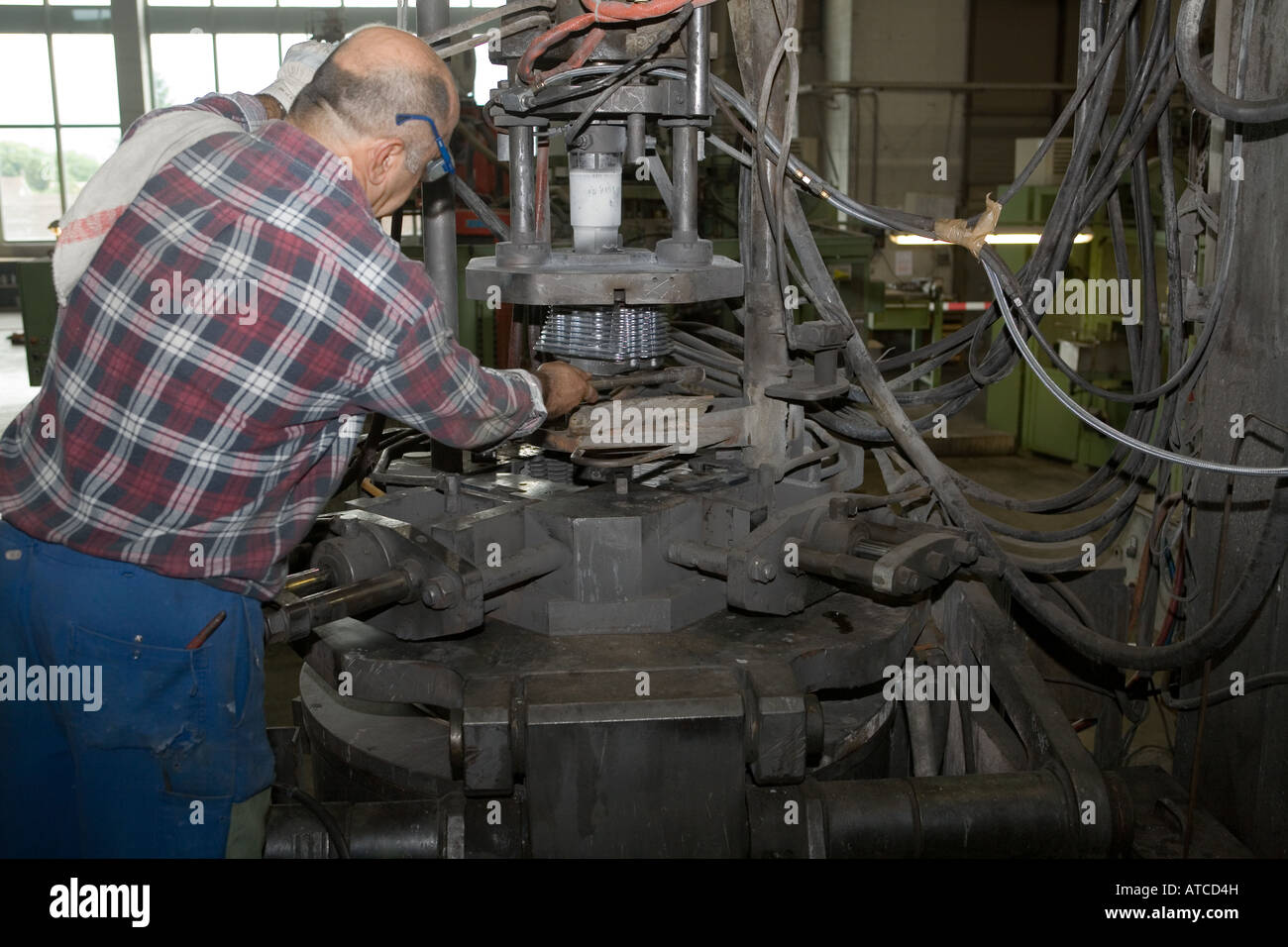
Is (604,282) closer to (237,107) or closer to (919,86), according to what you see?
(237,107)

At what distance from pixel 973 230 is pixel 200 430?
49.5 inches

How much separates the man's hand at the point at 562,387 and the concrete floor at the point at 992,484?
170 cm

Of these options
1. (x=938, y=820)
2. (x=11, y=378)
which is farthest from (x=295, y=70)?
(x=11, y=378)

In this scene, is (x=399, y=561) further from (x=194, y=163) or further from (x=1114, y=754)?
(x=1114, y=754)

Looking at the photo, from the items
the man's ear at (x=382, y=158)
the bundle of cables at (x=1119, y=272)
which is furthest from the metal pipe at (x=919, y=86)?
the man's ear at (x=382, y=158)

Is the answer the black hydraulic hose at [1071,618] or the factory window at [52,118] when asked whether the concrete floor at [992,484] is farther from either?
the factory window at [52,118]

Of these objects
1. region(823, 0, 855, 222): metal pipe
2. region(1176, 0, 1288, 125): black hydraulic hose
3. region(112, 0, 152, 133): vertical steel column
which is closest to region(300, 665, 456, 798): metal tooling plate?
region(1176, 0, 1288, 125): black hydraulic hose

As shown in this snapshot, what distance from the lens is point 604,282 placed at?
1.86 metres

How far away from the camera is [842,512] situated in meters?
1.91

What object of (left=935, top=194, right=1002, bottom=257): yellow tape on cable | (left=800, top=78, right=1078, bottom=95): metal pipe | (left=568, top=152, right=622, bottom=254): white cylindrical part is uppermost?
(left=800, top=78, right=1078, bottom=95): metal pipe

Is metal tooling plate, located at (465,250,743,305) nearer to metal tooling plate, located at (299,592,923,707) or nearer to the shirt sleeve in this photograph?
the shirt sleeve

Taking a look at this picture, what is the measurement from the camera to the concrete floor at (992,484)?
384cm

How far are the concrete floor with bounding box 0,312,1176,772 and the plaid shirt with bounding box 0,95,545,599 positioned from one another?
220 centimetres

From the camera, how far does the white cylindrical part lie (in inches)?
79.4
